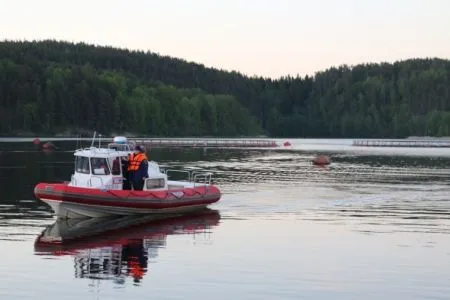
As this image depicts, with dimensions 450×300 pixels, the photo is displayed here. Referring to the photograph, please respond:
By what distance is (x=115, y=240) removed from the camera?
34.1 meters

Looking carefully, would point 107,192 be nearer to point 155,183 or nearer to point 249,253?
point 155,183

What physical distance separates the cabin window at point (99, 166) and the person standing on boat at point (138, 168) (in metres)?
1.21

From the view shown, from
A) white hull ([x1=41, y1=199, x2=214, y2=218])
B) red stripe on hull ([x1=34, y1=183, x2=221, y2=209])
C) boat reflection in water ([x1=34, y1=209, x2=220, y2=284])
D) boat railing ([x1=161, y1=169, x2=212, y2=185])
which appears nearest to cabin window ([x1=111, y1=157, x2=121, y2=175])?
red stripe on hull ([x1=34, y1=183, x2=221, y2=209])

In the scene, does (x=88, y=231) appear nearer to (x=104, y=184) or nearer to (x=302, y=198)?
(x=104, y=184)

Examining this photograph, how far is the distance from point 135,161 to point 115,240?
24.9 ft

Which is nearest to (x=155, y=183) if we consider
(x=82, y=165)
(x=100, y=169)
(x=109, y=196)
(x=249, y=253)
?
(x=100, y=169)

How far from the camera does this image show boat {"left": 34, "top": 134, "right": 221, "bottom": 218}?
128 feet

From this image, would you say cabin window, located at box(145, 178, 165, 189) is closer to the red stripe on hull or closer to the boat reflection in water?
the red stripe on hull

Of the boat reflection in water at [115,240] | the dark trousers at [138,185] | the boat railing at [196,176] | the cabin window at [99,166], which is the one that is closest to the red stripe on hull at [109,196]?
the dark trousers at [138,185]

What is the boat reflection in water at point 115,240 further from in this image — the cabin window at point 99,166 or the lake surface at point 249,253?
the cabin window at point 99,166

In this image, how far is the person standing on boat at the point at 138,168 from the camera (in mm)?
40875

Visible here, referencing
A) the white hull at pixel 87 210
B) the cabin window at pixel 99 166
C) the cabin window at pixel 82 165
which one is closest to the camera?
the white hull at pixel 87 210

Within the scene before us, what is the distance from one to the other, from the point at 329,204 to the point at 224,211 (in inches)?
304

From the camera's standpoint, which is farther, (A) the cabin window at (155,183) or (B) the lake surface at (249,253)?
(A) the cabin window at (155,183)
